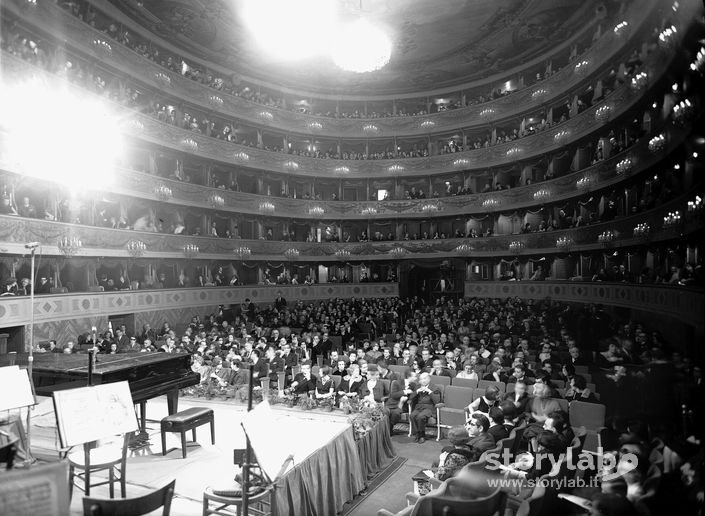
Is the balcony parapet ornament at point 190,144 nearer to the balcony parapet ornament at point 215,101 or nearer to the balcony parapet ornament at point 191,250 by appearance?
the balcony parapet ornament at point 215,101

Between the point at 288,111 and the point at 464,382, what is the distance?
2452cm

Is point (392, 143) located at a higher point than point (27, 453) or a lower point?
higher

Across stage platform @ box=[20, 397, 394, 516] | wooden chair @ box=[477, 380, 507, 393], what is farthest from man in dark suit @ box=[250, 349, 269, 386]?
wooden chair @ box=[477, 380, 507, 393]

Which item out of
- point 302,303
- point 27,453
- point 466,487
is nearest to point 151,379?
point 27,453

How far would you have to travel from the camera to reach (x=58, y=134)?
17938 millimetres

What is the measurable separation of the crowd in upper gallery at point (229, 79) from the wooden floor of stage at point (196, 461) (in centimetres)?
1913

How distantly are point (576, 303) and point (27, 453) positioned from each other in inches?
825

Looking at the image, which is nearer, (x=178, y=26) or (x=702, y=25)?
(x=702, y=25)

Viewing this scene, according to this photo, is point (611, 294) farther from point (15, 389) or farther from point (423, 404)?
point (15, 389)

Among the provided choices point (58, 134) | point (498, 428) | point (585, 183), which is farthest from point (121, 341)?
point (585, 183)

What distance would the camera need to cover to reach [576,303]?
21.4m

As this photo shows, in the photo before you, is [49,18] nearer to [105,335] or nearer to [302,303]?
[105,335]

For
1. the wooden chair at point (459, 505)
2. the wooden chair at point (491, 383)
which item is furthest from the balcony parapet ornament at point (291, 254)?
the wooden chair at point (459, 505)

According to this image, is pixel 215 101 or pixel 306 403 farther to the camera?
pixel 215 101
